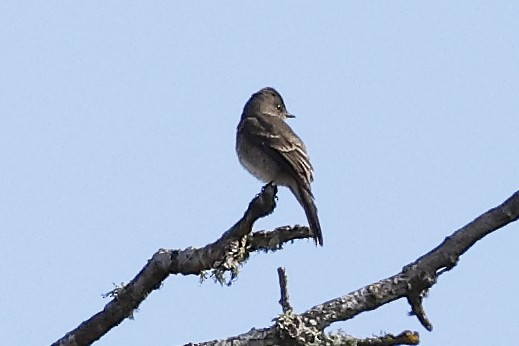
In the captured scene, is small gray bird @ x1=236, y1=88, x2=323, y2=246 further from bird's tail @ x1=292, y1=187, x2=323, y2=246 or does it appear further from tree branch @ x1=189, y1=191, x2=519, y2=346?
tree branch @ x1=189, y1=191, x2=519, y2=346

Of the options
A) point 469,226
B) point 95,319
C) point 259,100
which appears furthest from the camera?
point 259,100

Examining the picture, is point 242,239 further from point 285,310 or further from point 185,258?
point 285,310

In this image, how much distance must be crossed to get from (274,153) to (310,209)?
42.0 inches

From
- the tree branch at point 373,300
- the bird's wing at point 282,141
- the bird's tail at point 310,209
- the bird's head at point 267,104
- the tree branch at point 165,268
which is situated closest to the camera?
the tree branch at point 373,300

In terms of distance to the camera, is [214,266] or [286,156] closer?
[214,266]

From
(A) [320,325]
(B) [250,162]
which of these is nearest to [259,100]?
(B) [250,162]

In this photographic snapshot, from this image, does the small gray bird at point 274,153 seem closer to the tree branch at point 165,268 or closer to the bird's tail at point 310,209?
the bird's tail at point 310,209

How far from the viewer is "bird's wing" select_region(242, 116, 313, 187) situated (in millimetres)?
10477

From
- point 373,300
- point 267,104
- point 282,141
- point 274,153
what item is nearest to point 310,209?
point 274,153

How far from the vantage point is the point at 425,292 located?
6172 millimetres

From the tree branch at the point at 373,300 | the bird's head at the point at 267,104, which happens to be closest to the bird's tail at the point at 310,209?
the bird's head at the point at 267,104

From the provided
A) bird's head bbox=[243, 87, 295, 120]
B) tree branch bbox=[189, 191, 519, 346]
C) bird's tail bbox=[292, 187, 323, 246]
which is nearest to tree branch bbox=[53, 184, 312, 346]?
tree branch bbox=[189, 191, 519, 346]

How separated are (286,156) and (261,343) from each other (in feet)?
14.6

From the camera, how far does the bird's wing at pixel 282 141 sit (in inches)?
412
